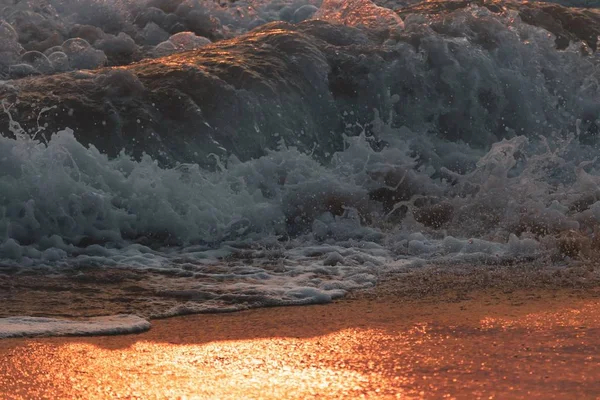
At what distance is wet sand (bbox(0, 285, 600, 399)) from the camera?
8.26 feet

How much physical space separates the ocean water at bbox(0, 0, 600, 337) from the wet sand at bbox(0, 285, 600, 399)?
1.00 ft

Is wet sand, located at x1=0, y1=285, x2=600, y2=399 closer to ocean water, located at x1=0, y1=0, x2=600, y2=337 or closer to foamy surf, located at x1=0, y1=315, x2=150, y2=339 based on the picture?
foamy surf, located at x1=0, y1=315, x2=150, y2=339

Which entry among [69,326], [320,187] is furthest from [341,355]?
[320,187]

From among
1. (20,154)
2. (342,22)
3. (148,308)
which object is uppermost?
(342,22)

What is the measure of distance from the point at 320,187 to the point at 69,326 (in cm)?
268

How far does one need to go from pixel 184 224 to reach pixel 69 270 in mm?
946

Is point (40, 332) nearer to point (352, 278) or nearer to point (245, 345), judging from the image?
point (245, 345)

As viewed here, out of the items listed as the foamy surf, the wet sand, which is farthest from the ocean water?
the wet sand

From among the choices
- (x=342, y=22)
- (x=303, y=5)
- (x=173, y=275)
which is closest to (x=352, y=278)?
(x=173, y=275)

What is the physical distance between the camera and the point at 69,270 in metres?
4.44

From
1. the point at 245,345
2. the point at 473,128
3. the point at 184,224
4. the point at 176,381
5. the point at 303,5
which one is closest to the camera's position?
the point at 176,381

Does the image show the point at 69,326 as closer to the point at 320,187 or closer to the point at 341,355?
the point at 341,355

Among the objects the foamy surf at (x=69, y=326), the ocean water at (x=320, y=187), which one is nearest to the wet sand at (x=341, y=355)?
the foamy surf at (x=69, y=326)

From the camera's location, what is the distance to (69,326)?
3379 millimetres
